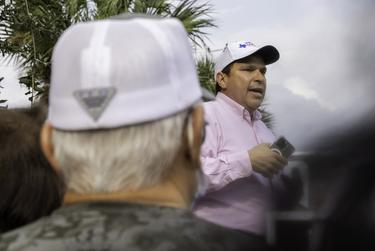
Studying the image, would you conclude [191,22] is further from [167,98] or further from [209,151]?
[167,98]

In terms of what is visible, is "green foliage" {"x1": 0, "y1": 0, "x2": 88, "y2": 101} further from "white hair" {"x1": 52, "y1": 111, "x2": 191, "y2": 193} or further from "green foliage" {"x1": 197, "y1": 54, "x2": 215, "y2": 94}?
"white hair" {"x1": 52, "y1": 111, "x2": 191, "y2": 193}

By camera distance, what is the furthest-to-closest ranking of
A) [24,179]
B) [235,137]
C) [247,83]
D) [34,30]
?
[34,30] < [247,83] < [235,137] < [24,179]

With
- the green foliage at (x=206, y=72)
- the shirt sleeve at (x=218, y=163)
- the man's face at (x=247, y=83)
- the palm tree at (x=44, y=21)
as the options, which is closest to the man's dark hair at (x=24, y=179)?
the shirt sleeve at (x=218, y=163)

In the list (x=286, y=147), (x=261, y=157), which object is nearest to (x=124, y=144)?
(x=286, y=147)

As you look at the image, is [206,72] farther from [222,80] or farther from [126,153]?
[126,153]

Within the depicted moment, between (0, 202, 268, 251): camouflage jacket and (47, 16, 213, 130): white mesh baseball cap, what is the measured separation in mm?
148

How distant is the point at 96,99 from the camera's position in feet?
3.76

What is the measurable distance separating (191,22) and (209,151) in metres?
6.06

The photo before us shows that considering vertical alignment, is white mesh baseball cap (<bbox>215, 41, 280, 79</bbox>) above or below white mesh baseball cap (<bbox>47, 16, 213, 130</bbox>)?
below

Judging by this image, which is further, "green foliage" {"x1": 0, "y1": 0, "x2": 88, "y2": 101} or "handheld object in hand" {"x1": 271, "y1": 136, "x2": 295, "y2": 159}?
"green foliage" {"x1": 0, "y1": 0, "x2": 88, "y2": 101}

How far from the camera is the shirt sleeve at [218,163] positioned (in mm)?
2721

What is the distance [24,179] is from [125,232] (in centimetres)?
71

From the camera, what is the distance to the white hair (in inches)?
44.8

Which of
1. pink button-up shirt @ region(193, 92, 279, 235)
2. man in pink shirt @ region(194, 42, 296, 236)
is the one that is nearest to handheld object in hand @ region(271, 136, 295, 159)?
man in pink shirt @ region(194, 42, 296, 236)
